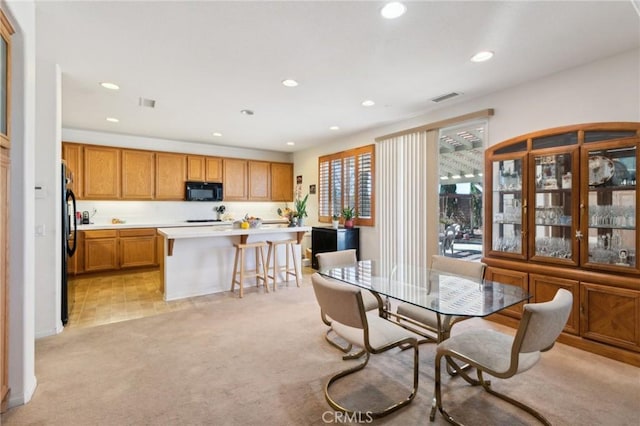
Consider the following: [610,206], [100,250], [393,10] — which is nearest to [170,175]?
[100,250]

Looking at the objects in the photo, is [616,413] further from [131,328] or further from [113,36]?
[113,36]

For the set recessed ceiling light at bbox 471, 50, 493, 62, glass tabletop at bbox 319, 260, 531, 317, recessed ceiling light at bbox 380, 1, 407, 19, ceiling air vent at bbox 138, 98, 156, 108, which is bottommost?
glass tabletop at bbox 319, 260, 531, 317

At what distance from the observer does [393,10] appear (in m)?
2.08

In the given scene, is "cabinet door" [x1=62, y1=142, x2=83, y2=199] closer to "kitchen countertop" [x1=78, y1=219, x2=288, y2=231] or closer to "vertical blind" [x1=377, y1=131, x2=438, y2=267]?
"kitchen countertop" [x1=78, y1=219, x2=288, y2=231]

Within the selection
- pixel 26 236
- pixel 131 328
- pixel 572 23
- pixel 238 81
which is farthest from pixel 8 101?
pixel 572 23

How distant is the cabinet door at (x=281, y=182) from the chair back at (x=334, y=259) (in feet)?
15.2

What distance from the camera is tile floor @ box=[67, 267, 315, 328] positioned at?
11.7 feet

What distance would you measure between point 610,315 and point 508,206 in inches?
51.6

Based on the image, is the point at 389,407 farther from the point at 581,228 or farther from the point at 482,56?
the point at 482,56

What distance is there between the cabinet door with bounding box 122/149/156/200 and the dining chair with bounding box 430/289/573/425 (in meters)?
6.06

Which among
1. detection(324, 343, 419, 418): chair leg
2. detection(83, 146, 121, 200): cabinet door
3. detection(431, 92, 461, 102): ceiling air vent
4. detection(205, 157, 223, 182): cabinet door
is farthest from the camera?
detection(205, 157, 223, 182): cabinet door

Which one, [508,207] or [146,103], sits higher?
[146,103]

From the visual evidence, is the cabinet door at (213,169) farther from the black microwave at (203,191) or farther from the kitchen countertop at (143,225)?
the kitchen countertop at (143,225)

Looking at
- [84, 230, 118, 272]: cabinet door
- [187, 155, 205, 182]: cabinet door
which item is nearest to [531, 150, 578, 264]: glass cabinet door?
[187, 155, 205, 182]: cabinet door
